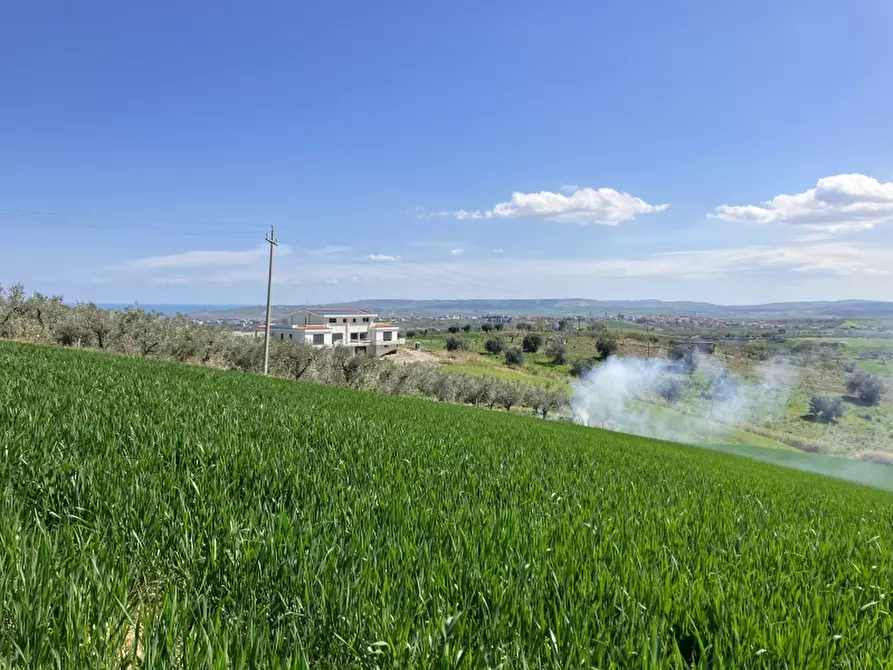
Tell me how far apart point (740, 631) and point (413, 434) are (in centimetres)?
721

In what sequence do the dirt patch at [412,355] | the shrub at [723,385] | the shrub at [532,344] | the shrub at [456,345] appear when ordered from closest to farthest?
the dirt patch at [412,355]
the shrub at [723,385]
the shrub at [456,345]
the shrub at [532,344]

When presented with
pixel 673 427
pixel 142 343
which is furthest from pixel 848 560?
pixel 673 427

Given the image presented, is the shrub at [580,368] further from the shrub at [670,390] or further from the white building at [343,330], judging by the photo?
the white building at [343,330]

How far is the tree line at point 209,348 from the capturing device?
118ft

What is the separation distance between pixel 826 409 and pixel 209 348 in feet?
377

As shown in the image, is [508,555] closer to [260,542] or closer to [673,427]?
[260,542]

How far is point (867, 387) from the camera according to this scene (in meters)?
110

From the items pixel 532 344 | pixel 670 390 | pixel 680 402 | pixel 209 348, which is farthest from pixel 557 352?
pixel 209 348

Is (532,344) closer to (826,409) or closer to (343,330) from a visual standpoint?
(343,330)

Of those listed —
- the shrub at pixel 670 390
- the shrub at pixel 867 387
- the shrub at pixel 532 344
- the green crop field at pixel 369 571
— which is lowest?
the shrub at pixel 670 390

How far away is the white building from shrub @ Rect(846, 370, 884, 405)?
4214 inches

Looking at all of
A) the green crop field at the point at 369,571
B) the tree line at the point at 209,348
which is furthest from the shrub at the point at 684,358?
the green crop field at the point at 369,571

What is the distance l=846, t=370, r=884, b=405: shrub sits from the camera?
109m

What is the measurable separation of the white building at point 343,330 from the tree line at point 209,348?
5005cm
